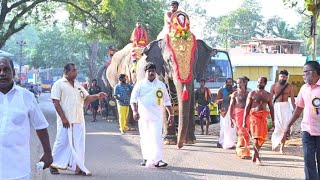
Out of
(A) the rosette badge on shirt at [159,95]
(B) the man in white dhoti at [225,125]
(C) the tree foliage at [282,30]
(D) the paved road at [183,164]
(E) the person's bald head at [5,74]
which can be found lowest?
(D) the paved road at [183,164]

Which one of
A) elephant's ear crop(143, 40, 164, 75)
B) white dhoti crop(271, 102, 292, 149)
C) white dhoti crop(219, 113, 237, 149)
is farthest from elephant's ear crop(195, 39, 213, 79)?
white dhoti crop(271, 102, 292, 149)

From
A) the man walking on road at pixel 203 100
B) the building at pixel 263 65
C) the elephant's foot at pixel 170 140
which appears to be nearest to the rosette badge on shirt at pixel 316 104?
the elephant's foot at pixel 170 140

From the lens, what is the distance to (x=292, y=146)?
13.0m

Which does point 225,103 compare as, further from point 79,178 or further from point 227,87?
point 79,178

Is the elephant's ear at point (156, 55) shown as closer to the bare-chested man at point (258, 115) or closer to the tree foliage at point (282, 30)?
the bare-chested man at point (258, 115)

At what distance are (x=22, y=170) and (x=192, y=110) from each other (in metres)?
8.36

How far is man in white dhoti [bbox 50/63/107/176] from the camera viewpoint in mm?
9016

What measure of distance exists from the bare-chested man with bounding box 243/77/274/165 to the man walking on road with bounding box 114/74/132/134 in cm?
648

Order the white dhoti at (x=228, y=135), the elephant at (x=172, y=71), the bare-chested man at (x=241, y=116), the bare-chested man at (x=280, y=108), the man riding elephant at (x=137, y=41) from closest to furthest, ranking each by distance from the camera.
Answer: the bare-chested man at (x=241, y=116) < the bare-chested man at (x=280, y=108) < the elephant at (x=172, y=71) < the white dhoti at (x=228, y=135) < the man riding elephant at (x=137, y=41)

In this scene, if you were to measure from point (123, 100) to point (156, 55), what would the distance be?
3.61 m

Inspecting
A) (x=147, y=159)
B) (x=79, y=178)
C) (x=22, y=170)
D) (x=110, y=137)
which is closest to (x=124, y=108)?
(x=110, y=137)

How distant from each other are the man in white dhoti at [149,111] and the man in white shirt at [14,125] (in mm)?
4975

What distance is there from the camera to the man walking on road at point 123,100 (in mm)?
16344

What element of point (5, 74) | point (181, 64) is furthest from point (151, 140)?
point (5, 74)
